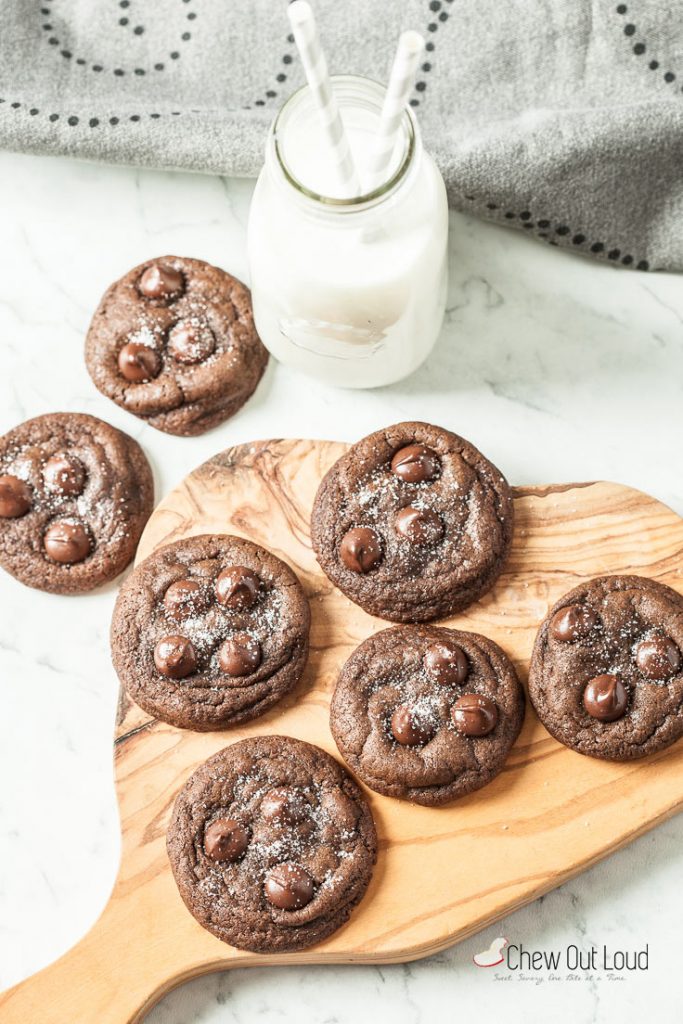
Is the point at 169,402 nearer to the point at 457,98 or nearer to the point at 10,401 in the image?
the point at 10,401

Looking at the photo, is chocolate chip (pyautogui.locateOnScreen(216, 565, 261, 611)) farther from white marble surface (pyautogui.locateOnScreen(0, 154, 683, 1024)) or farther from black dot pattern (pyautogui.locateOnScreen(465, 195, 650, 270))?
black dot pattern (pyautogui.locateOnScreen(465, 195, 650, 270))

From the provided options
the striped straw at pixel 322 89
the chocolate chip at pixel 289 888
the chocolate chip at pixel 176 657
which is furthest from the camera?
the chocolate chip at pixel 176 657

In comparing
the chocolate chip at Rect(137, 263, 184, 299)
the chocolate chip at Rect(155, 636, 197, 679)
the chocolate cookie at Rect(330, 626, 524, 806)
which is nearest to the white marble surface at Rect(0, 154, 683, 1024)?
the chocolate chip at Rect(137, 263, 184, 299)

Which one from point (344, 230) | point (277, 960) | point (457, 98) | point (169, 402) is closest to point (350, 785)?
point (277, 960)

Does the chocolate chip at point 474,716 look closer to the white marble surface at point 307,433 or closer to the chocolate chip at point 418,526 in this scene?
the chocolate chip at point 418,526

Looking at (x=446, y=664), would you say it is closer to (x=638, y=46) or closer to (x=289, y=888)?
(x=289, y=888)

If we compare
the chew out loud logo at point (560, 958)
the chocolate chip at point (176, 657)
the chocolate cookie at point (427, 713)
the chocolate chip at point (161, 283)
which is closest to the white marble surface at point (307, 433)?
the chew out loud logo at point (560, 958)

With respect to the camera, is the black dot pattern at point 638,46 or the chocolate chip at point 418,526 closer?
the chocolate chip at point 418,526
